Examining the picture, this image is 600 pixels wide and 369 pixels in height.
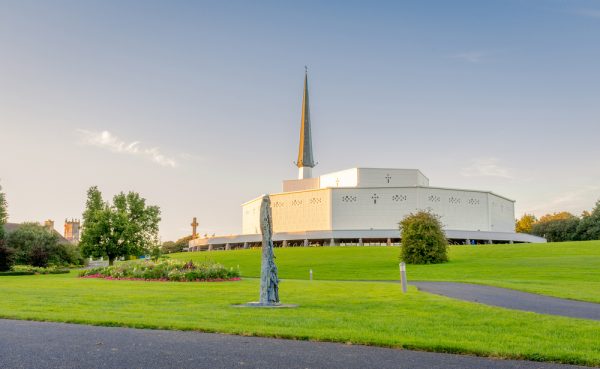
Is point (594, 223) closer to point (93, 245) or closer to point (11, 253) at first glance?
point (93, 245)

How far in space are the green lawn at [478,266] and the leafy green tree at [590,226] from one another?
35078 mm

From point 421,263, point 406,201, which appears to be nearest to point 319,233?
point 406,201

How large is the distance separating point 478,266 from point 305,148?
263 feet

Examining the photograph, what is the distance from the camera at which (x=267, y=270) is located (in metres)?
15.8

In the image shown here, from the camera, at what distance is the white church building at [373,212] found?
266 feet

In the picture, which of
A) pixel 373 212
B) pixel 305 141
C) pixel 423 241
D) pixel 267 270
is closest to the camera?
pixel 267 270

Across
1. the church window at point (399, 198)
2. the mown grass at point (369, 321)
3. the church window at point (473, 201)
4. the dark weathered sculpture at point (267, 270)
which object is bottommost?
the mown grass at point (369, 321)

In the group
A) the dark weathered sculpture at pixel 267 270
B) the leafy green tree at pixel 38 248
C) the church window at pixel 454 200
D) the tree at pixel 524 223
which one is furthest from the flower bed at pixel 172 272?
the tree at pixel 524 223

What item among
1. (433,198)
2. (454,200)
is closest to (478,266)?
(433,198)

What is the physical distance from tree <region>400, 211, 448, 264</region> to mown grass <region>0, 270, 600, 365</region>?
2634 centimetres

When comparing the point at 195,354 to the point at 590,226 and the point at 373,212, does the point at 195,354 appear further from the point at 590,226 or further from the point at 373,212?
the point at 590,226

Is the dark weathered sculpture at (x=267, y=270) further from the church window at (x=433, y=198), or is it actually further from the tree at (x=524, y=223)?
the tree at (x=524, y=223)

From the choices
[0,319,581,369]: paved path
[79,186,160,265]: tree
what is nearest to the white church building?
[79,186,160,265]: tree

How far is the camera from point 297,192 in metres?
94.8
